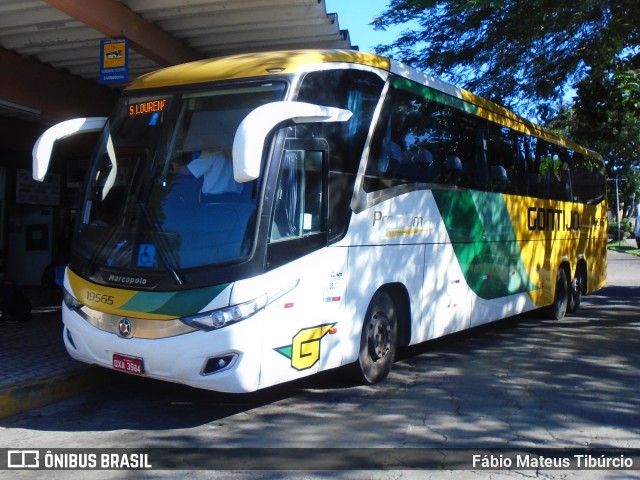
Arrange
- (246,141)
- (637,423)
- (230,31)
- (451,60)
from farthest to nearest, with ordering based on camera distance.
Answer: (451,60) → (230,31) → (637,423) → (246,141)

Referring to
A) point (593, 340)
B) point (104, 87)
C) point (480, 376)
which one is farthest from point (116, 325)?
point (104, 87)

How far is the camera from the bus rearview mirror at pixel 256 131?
4.86 meters

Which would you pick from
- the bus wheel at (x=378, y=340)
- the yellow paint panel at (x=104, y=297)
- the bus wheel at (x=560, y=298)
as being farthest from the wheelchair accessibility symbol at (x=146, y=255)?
the bus wheel at (x=560, y=298)

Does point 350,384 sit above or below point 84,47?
below

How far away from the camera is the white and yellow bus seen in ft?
17.6

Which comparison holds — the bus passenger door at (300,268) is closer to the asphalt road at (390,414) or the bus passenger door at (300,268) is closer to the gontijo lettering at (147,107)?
the asphalt road at (390,414)

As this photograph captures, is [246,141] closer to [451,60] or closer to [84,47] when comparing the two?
[84,47]

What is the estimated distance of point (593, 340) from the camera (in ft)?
32.9

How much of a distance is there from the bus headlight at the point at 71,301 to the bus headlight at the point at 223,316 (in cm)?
138

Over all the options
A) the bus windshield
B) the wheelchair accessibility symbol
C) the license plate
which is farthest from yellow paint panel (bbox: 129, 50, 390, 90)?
the license plate

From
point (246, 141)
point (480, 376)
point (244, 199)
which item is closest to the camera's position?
point (246, 141)

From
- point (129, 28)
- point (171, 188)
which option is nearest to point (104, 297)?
point (171, 188)

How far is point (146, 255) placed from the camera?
570cm

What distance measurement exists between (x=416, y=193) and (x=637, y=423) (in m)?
3.23
